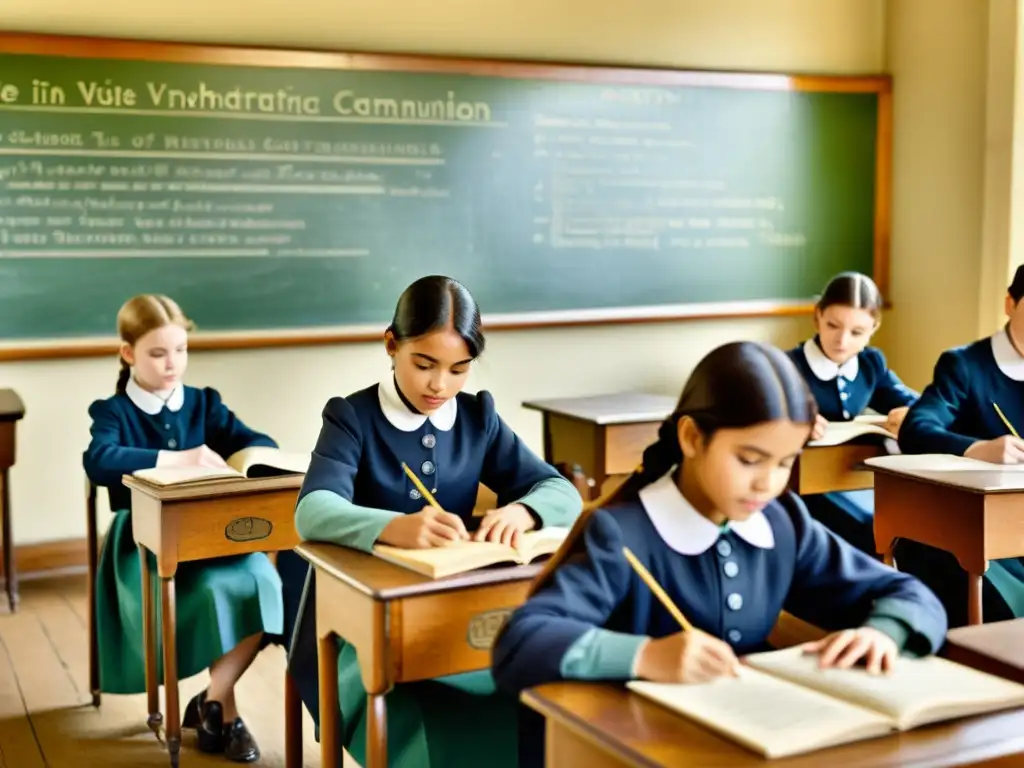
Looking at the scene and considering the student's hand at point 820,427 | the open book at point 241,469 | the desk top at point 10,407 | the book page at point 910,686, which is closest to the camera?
the book page at point 910,686

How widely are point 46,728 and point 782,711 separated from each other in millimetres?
2490

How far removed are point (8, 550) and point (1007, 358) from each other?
10.9 ft

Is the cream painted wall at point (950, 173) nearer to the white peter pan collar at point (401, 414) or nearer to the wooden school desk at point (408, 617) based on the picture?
the white peter pan collar at point (401, 414)

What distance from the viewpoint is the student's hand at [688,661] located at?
1.39 m

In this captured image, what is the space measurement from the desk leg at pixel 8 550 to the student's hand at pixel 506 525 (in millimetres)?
2762

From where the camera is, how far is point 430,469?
2432 millimetres

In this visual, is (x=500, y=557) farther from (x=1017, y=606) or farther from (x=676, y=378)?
(x=676, y=378)

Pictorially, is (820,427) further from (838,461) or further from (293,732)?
(293,732)

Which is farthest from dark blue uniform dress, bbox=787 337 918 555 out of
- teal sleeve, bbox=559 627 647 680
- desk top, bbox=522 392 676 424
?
teal sleeve, bbox=559 627 647 680

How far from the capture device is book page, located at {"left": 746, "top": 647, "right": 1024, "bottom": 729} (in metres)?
1.32

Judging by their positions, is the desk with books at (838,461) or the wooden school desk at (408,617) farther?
the desk with books at (838,461)

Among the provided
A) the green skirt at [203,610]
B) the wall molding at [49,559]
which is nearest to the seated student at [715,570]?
the green skirt at [203,610]

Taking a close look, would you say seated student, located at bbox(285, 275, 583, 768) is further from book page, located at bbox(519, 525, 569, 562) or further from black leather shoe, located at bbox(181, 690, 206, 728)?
black leather shoe, located at bbox(181, 690, 206, 728)

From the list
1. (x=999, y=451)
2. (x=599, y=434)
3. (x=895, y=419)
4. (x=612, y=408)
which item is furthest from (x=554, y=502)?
(x=612, y=408)
